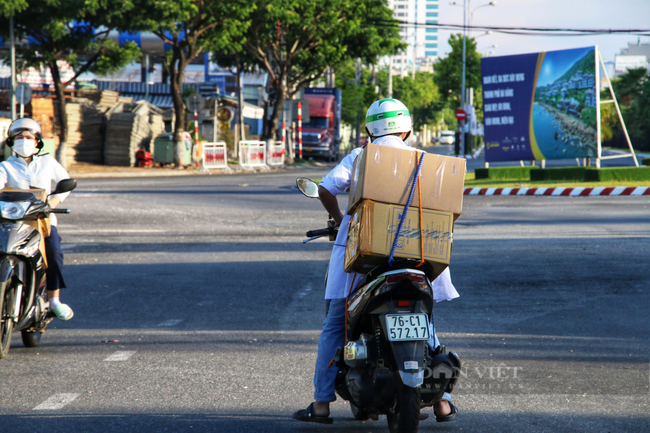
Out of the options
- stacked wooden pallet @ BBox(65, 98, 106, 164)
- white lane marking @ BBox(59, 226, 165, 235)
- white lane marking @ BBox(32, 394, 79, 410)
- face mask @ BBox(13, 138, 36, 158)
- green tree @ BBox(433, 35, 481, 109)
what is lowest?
white lane marking @ BBox(32, 394, 79, 410)

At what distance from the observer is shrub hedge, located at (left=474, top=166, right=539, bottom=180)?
23859mm

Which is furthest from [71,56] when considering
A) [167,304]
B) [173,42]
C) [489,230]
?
[167,304]

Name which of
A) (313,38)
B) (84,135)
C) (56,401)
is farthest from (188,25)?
(56,401)

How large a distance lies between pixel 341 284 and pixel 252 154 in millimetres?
31139

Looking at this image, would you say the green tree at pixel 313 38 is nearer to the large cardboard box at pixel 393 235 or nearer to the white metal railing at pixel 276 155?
the white metal railing at pixel 276 155

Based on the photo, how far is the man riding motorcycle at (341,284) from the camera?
383 cm

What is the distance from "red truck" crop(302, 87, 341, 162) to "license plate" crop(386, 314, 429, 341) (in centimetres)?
4157

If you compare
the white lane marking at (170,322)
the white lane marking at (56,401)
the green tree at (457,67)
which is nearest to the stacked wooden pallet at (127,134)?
the white lane marking at (170,322)

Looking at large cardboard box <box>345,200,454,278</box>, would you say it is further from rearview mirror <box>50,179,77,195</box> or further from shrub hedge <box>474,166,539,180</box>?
shrub hedge <box>474,166,539,180</box>

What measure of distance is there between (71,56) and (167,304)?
25749 millimetres

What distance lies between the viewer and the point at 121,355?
5.40 m

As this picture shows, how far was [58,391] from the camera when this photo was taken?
4.52 meters

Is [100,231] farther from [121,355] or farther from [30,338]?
[121,355]

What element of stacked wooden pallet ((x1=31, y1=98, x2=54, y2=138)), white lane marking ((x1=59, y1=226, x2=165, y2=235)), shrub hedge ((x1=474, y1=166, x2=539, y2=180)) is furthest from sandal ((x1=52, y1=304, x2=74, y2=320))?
stacked wooden pallet ((x1=31, y1=98, x2=54, y2=138))
